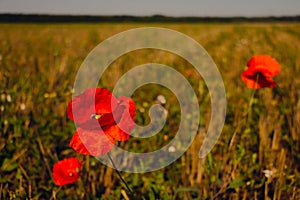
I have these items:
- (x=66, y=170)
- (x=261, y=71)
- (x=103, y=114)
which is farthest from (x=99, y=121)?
(x=261, y=71)

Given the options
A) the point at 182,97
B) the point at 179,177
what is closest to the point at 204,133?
the point at 179,177

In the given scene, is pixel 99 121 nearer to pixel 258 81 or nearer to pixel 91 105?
pixel 91 105

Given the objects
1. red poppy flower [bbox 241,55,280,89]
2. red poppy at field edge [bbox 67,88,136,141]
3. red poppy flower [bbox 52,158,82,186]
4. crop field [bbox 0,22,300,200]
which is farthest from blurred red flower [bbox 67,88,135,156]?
red poppy flower [bbox 241,55,280,89]

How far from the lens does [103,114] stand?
0.94 metres

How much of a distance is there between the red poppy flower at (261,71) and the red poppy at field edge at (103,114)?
0.72 meters

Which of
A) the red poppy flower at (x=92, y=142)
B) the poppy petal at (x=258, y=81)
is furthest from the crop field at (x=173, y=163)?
the red poppy flower at (x=92, y=142)

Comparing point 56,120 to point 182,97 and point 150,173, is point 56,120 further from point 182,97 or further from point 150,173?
point 182,97

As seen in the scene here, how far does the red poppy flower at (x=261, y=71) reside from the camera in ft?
4.68

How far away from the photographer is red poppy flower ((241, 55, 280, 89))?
143 cm

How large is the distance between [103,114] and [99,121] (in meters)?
0.03

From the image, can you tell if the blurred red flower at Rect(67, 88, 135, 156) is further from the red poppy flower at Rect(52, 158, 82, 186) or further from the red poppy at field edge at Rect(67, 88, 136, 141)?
the red poppy flower at Rect(52, 158, 82, 186)

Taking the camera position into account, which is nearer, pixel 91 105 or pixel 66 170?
pixel 91 105

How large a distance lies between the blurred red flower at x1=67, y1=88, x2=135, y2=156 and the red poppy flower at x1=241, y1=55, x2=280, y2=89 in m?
0.72

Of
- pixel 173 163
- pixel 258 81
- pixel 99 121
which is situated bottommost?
pixel 173 163
